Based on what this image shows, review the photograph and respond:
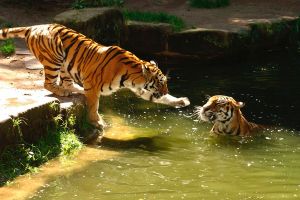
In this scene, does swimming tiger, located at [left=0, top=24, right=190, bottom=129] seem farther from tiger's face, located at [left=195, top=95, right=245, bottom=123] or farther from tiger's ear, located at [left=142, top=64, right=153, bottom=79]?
tiger's face, located at [left=195, top=95, right=245, bottom=123]

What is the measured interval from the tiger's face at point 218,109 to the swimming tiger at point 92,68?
264mm

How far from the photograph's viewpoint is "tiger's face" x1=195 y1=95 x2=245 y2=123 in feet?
23.8

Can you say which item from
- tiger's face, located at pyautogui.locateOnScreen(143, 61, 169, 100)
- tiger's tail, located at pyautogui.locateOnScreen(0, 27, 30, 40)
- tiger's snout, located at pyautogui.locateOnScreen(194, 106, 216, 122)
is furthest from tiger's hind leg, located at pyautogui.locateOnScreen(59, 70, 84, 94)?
tiger's snout, located at pyautogui.locateOnScreen(194, 106, 216, 122)

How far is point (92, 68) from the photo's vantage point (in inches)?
282

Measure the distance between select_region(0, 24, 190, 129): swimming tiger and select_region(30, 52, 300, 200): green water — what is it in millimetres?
559

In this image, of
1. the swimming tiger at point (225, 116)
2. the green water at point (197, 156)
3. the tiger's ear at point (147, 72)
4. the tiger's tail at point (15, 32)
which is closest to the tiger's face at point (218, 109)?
the swimming tiger at point (225, 116)

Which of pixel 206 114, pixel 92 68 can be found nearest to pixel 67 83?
pixel 92 68

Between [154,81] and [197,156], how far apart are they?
40.8 inches

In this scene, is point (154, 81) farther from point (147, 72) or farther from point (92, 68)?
point (92, 68)

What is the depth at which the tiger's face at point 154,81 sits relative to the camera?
6.96m

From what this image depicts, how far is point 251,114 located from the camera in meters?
8.41

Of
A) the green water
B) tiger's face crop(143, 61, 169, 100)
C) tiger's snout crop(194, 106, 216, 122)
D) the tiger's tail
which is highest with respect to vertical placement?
the tiger's tail

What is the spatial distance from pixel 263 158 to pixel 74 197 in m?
2.30

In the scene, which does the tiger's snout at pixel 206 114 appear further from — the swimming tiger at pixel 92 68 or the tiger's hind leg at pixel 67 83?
the tiger's hind leg at pixel 67 83
